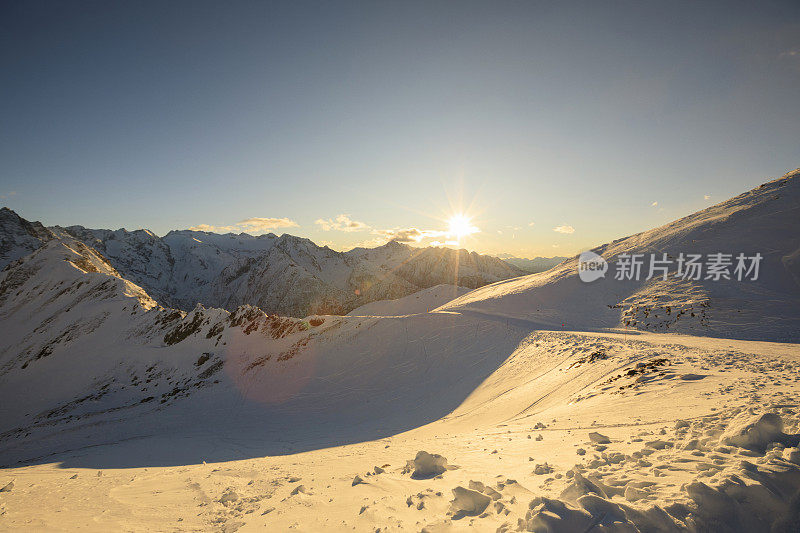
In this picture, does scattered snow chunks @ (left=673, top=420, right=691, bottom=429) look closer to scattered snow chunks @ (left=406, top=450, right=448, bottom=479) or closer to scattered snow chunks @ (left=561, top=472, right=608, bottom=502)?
scattered snow chunks @ (left=561, top=472, right=608, bottom=502)

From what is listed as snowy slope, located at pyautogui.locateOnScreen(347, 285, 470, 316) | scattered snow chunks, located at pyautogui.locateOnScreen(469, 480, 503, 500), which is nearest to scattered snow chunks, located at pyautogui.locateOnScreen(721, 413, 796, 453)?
scattered snow chunks, located at pyautogui.locateOnScreen(469, 480, 503, 500)

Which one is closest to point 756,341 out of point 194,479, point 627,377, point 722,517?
point 627,377

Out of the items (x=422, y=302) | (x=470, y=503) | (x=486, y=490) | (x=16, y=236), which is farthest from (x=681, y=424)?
(x=16, y=236)

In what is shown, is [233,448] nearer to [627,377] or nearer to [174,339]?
[627,377]

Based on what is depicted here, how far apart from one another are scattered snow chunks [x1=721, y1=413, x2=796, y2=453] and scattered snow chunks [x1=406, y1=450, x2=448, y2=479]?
5.69m

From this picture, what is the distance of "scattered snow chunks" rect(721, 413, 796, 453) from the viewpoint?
543cm

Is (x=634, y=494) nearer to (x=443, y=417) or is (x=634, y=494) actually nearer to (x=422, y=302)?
(x=443, y=417)

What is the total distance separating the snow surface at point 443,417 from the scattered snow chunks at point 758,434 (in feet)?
0.12

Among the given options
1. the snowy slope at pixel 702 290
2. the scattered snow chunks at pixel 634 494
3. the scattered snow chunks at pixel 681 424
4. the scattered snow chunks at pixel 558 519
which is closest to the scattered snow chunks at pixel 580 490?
the scattered snow chunks at pixel 634 494

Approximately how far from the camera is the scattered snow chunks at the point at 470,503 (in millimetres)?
5180

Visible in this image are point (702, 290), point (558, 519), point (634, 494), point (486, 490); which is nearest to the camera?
point (558, 519)

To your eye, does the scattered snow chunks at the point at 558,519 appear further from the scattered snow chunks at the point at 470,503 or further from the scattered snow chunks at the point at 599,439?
the scattered snow chunks at the point at 599,439

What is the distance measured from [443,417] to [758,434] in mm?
14960

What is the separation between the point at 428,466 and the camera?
25.4 ft
